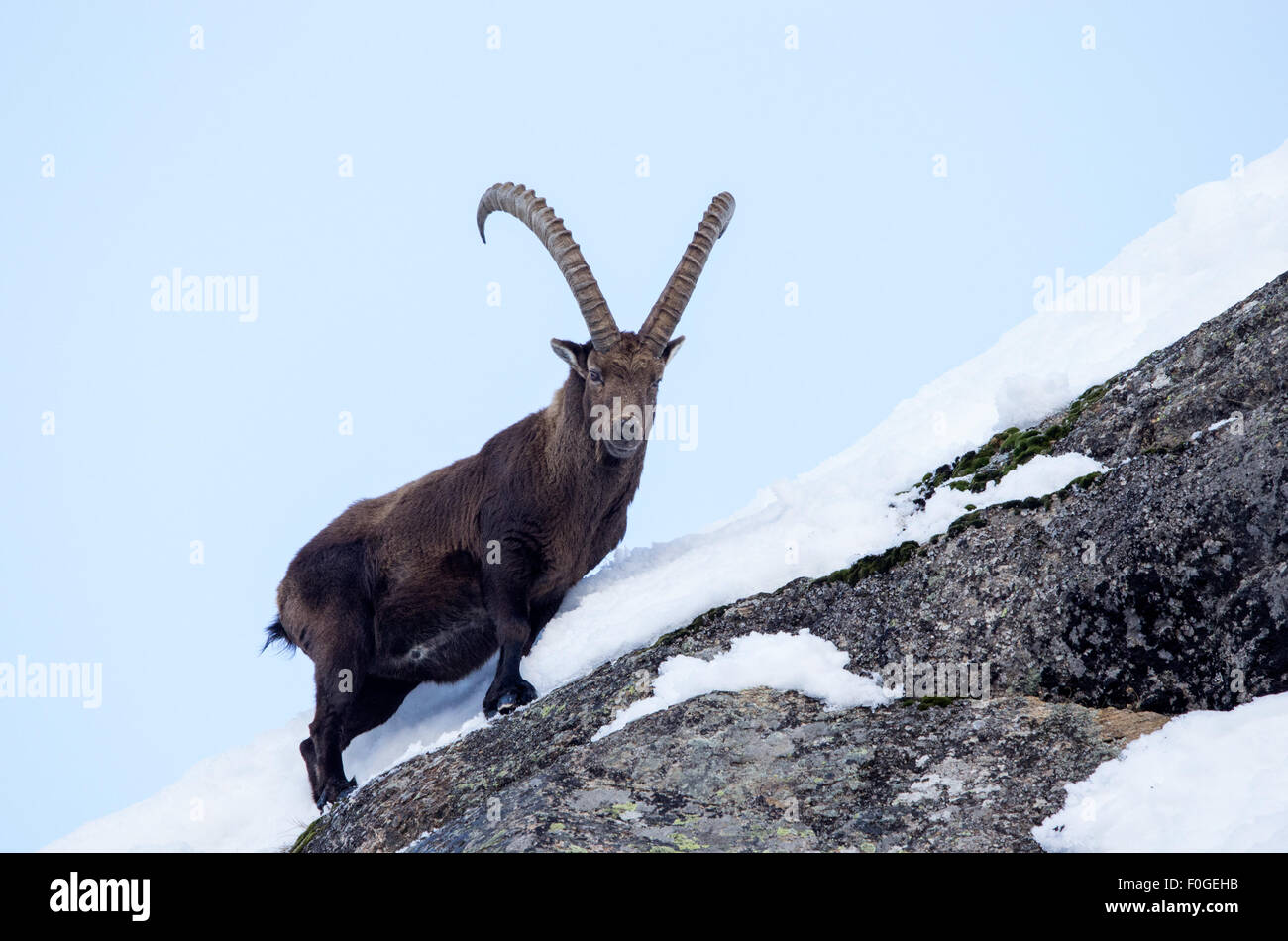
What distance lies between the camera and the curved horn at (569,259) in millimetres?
10938

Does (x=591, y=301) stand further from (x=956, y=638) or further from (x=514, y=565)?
(x=956, y=638)

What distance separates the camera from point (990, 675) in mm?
7086

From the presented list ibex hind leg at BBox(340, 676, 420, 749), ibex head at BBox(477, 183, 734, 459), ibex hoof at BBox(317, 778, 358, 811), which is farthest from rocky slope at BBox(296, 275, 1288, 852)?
ibex hind leg at BBox(340, 676, 420, 749)

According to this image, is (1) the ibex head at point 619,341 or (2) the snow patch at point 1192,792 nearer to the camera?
(2) the snow patch at point 1192,792

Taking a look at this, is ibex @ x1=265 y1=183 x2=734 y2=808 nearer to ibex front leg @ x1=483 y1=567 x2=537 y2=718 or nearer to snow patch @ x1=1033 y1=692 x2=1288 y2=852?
ibex front leg @ x1=483 y1=567 x2=537 y2=718

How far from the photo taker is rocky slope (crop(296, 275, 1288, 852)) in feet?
19.8

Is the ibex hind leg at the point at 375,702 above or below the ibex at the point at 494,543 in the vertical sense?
below

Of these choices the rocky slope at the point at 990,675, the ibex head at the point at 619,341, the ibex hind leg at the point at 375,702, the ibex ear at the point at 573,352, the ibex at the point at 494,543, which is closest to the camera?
the rocky slope at the point at 990,675

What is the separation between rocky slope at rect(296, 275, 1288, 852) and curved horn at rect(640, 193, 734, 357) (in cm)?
331

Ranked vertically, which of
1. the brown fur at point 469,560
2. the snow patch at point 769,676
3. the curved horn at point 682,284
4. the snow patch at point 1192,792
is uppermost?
the curved horn at point 682,284

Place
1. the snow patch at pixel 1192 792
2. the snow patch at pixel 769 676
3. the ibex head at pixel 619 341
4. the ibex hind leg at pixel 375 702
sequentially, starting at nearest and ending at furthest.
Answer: the snow patch at pixel 1192 792 → the snow patch at pixel 769 676 → the ibex head at pixel 619 341 → the ibex hind leg at pixel 375 702

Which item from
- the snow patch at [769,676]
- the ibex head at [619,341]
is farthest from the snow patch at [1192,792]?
the ibex head at [619,341]

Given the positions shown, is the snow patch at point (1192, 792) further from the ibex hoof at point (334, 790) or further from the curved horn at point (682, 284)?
the ibex hoof at point (334, 790)

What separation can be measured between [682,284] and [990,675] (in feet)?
17.8
